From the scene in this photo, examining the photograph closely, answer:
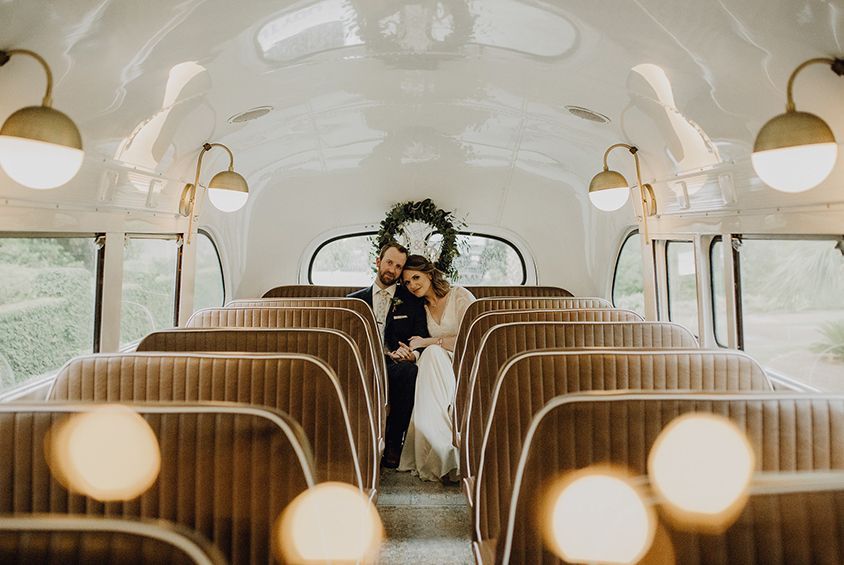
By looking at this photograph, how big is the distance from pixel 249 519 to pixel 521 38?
2.96 meters

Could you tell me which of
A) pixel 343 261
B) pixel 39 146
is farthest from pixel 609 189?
pixel 343 261

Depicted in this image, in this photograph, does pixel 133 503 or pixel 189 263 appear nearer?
pixel 133 503

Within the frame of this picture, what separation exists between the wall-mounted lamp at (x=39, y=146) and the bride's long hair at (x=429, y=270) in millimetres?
2820

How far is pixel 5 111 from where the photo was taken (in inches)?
Answer: 95.0

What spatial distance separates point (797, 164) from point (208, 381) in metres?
2.19

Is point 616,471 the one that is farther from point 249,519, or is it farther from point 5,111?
point 5,111

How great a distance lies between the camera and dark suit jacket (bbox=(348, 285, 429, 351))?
459 cm

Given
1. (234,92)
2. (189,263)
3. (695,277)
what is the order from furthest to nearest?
(189,263), (695,277), (234,92)

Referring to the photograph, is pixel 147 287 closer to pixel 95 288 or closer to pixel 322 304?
pixel 95 288

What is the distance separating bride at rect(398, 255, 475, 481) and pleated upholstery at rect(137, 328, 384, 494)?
999mm

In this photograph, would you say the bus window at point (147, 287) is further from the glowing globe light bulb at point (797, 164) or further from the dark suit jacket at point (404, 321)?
the glowing globe light bulb at point (797, 164)

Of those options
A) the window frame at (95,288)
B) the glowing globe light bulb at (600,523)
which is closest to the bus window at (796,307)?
the glowing globe light bulb at (600,523)

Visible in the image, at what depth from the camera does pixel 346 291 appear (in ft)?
22.1

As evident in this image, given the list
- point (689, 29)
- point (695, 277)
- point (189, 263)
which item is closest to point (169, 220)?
point (189, 263)
